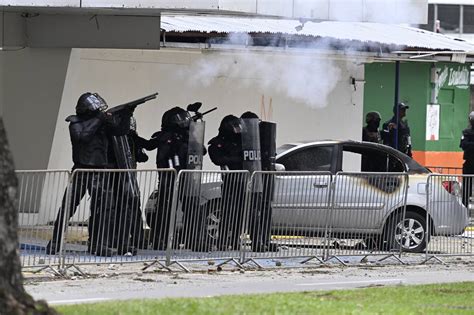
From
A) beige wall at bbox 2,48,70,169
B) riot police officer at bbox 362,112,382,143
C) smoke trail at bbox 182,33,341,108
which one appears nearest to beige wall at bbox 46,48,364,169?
smoke trail at bbox 182,33,341,108

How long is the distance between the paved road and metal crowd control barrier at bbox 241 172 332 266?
0.58 m

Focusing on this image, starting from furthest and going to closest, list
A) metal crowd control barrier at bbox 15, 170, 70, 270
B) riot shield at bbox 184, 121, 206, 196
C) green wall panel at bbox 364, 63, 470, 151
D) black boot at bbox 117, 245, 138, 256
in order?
green wall panel at bbox 364, 63, 470, 151, riot shield at bbox 184, 121, 206, 196, black boot at bbox 117, 245, 138, 256, metal crowd control barrier at bbox 15, 170, 70, 270

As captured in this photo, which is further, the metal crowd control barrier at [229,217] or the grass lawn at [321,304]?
the metal crowd control barrier at [229,217]

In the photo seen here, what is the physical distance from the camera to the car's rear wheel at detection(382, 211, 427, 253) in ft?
51.0

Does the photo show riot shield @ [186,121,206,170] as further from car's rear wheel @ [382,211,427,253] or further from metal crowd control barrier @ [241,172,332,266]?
car's rear wheel @ [382,211,427,253]

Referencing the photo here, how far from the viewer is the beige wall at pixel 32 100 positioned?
17469 mm

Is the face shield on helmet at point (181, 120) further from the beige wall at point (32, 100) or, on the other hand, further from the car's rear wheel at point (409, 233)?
the beige wall at point (32, 100)

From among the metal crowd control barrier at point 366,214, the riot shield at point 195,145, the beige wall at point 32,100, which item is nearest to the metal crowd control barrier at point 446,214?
the metal crowd control barrier at point 366,214

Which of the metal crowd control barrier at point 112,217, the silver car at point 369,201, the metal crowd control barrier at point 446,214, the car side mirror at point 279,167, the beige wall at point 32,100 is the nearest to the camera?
the metal crowd control barrier at point 112,217

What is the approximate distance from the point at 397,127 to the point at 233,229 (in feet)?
29.2

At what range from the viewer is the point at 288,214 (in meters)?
14.8

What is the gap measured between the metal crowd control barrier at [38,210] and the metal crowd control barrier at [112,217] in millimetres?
96

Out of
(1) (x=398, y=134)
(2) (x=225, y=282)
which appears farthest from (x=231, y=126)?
(1) (x=398, y=134)

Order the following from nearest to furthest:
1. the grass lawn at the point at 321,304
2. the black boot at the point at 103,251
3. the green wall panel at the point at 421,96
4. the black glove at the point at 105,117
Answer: the grass lawn at the point at 321,304 < the black boot at the point at 103,251 < the black glove at the point at 105,117 < the green wall panel at the point at 421,96
